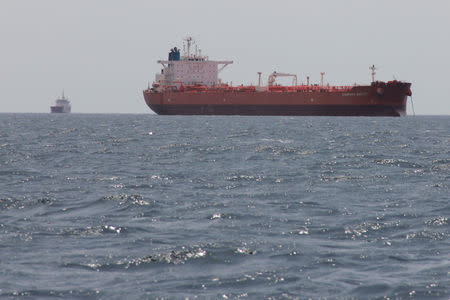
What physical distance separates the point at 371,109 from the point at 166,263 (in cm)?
8759

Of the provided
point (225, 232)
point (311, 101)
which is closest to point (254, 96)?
point (311, 101)

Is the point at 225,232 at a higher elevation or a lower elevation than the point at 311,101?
lower

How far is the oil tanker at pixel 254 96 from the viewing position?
94.4 metres

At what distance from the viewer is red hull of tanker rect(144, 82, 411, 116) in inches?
3708

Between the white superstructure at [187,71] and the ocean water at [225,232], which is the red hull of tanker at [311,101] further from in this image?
the ocean water at [225,232]

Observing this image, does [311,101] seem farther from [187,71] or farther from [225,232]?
[225,232]

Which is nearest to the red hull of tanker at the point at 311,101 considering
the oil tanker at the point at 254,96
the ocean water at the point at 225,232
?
the oil tanker at the point at 254,96

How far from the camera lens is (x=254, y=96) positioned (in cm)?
9912

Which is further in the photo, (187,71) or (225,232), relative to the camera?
(187,71)

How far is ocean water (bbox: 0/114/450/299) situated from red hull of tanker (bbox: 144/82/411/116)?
70.2 metres

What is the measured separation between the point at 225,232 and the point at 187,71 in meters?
105

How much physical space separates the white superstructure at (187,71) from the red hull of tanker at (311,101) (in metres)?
12.2

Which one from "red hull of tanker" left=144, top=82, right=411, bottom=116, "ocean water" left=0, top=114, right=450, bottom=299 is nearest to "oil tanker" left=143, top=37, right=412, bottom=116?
"red hull of tanker" left=144, top=82, right=411, bottom=116

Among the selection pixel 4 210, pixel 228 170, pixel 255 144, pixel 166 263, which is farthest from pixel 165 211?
pixel 255 144
